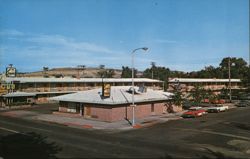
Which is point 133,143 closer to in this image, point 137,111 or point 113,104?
point 113,104

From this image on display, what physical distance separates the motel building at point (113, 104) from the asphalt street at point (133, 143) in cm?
751

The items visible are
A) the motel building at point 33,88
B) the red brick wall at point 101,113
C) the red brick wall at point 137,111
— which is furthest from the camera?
the motel building at point 33,88

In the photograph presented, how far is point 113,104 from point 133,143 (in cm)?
1406

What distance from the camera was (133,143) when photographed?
23.0m

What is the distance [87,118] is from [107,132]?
10.5m

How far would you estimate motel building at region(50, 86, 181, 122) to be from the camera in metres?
37.5

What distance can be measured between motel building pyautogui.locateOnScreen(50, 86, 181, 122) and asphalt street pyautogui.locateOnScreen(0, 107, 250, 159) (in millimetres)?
7512

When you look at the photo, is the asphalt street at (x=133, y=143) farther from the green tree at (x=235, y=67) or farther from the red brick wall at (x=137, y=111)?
the green tree at (x=235, y=67)

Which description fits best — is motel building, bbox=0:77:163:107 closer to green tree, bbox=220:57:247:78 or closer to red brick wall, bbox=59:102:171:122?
red brick wall, bbox=59:102:171:122

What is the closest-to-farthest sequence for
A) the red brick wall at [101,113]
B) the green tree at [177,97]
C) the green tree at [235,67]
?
the red brick wall at [101,113] < the green tree at [177,97] < the green tree at [235,67]

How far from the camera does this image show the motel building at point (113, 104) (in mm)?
37531

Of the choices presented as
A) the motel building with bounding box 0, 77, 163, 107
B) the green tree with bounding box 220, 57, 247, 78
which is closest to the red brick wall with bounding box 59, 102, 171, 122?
the motel building with bounding box 0, 77, 163, 107

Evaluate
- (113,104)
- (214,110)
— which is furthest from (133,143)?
(214,110)

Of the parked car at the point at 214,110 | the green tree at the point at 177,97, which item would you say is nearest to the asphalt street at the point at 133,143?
the green tree at the point at 177,97
